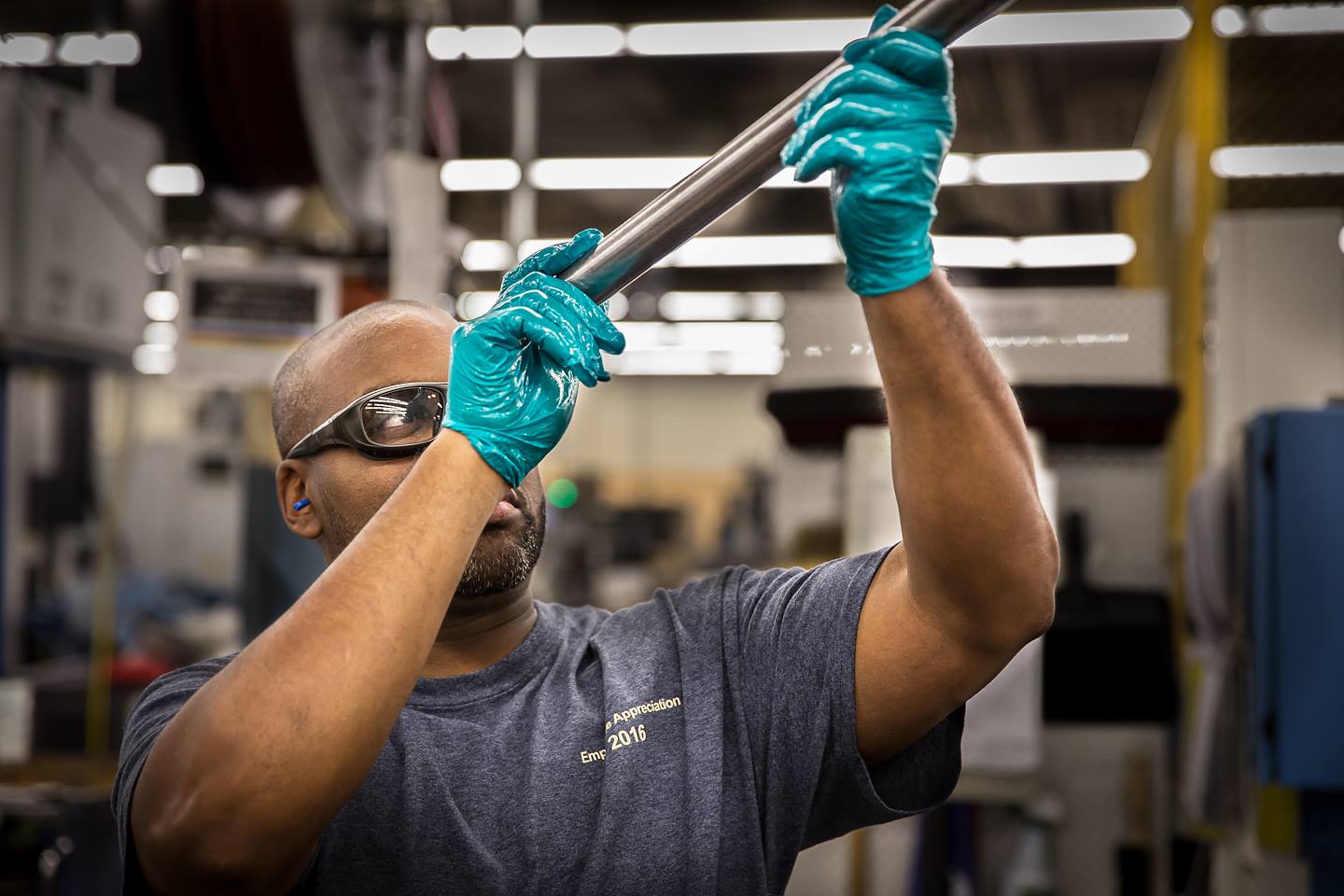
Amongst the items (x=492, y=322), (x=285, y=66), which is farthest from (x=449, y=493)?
(x=285, y=66)

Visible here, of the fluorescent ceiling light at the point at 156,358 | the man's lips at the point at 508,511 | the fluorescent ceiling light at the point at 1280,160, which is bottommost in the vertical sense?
the man's lips at the point at 508,511

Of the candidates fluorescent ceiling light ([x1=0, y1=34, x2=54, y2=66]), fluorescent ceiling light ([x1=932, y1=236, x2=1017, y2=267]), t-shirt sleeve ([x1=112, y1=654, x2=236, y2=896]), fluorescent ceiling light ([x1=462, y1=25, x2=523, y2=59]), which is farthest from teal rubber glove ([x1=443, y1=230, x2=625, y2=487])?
fluorescent ceiling light ([x1=932, y1=236, x2=1017, y2=267])

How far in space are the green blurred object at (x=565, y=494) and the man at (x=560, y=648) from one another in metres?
8.87

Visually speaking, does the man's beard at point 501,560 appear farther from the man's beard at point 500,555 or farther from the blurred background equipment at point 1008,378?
the blurred background equipment at point 1008,378

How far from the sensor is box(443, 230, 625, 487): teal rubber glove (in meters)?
1.17

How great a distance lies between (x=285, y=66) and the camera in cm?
327

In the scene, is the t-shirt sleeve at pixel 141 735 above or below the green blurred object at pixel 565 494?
below

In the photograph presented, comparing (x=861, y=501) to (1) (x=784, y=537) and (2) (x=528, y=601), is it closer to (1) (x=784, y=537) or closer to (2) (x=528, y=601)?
(1) (x=784, y=537)

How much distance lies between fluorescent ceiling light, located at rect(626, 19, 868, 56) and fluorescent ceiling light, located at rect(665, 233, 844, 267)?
Result: 11.6 feet

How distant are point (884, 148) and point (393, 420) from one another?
650mm

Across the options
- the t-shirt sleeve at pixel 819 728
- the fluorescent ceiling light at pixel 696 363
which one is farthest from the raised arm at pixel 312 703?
the fluorescent ceiling light at pixel 696 363

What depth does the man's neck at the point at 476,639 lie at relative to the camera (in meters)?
1.43

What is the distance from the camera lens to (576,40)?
642cm

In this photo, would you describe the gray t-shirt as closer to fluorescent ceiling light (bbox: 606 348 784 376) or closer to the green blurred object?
the green blurred object
